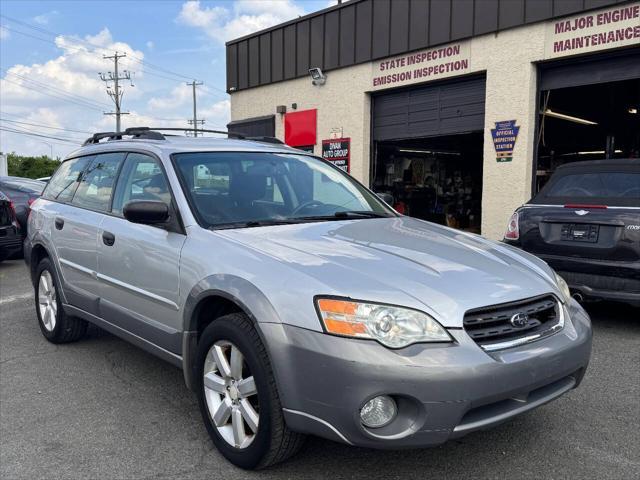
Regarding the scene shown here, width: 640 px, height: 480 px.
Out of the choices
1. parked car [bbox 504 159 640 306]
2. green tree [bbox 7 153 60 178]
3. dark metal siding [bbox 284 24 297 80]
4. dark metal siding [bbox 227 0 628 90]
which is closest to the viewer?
parked car [bbox 504 159 640 306]

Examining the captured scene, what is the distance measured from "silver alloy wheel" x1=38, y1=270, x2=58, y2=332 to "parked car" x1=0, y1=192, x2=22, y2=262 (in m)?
4.69

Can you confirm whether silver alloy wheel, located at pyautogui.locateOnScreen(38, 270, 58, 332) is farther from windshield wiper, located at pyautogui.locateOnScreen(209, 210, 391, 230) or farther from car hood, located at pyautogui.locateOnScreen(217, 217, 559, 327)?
car hood, located at pyautogui.locateOnScreen(217, 217, 559, 327)

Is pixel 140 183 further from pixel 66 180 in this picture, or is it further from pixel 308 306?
pixel 308 306

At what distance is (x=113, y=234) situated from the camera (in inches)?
148

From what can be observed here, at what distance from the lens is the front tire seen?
2.49 m

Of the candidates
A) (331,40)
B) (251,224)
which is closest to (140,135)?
(251,224)

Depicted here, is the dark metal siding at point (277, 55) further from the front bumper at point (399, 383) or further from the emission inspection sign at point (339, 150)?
the front bumper at point (399, 383)

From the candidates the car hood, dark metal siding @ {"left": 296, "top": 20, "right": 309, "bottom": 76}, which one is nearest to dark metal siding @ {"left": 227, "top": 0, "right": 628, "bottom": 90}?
dark metal siding @ {"left": 296, "top": 20, "right": 309, "bottom": 76}

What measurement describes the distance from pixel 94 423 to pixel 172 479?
0.88 m

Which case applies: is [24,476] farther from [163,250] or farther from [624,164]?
[624,164]

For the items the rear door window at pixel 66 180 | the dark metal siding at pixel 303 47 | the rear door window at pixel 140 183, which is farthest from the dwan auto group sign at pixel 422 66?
the rear door window at pixel 140 183

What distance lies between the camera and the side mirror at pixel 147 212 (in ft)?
10.3

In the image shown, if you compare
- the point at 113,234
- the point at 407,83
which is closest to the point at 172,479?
the point at 113,234

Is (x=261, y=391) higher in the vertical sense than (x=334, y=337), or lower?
lower
